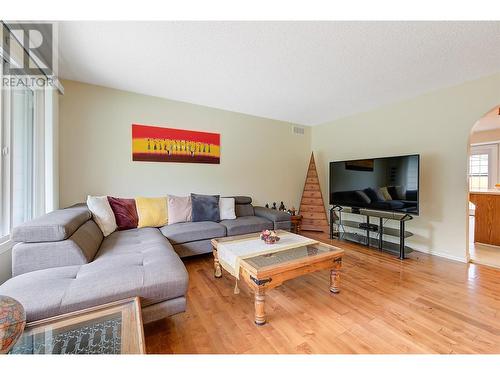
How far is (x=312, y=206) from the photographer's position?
4.18 m

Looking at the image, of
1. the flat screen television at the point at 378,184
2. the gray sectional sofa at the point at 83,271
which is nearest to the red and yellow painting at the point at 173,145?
the gray sectional sofa at the point at 83,271

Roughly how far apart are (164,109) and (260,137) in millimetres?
1733

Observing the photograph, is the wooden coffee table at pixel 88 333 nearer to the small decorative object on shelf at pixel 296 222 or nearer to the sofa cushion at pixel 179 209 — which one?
the sofa cushion at pixel 179 209

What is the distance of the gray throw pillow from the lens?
9.73 ft

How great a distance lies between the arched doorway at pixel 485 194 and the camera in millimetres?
2848

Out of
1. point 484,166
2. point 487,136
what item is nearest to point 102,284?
point 487,136

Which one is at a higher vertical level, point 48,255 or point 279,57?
point 279,57

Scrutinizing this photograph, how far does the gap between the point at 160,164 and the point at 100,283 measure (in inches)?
87.1

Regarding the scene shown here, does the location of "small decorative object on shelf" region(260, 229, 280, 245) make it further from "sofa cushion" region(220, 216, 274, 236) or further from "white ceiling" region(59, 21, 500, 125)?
"white ceiling" region(59, 21, 500, 125)

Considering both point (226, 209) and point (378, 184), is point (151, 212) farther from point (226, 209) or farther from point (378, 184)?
point (378, 184)

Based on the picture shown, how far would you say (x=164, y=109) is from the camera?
3.17 m

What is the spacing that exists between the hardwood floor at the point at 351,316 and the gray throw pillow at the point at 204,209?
862 millimetres

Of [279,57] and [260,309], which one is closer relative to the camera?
[260,309]
